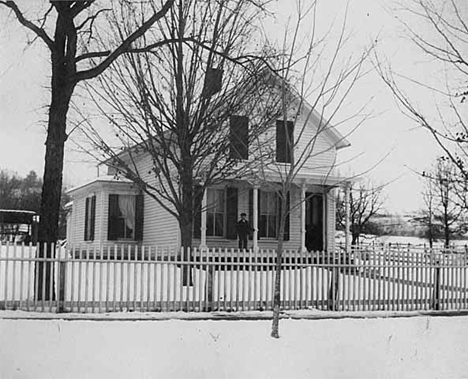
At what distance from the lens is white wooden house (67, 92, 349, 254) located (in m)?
15.2

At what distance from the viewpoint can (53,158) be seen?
26.8 feet

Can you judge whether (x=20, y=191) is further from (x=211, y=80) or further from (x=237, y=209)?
(x=237, y=209)

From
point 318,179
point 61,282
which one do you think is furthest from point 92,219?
point 61,282

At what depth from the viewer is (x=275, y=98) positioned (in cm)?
1162

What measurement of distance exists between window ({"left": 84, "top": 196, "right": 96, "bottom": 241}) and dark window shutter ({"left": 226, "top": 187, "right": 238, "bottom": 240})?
12.4 ft

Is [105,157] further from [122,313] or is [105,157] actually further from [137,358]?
[137,358]

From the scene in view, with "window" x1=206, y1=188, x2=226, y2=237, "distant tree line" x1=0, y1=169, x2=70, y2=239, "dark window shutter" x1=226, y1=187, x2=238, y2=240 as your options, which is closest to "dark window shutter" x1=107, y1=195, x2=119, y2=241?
"window" x1=206, y1=188, x2=226, y2=237

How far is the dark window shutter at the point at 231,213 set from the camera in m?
15.3

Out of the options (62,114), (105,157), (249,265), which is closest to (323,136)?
(105,157)

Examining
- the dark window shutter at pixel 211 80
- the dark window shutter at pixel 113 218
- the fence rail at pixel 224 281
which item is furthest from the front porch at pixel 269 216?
the fence rail at pixel 224 281

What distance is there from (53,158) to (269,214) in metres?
8.62

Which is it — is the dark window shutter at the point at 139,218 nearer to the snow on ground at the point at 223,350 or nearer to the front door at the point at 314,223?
the front door at the point at 314,223

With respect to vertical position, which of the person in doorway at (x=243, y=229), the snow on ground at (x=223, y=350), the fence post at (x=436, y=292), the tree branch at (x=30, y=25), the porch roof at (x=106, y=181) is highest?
the tree branch at (x=30, y=25)

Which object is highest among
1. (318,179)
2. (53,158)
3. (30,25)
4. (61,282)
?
(30,25)
